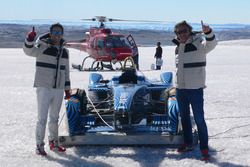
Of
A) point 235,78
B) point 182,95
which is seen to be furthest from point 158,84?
point 235,78

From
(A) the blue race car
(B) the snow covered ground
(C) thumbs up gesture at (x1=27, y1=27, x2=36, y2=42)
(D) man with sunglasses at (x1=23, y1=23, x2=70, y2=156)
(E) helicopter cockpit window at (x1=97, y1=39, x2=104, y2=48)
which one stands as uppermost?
(E) helicopter cockpit window at (x1=97, y1=39, x2=104, y2=48)

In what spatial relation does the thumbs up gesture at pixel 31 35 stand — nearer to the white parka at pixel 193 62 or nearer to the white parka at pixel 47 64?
the white parka at pixel 47 64

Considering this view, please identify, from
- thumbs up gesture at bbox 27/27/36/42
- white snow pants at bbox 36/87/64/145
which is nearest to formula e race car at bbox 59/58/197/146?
white snow pants at bbox 36/87/64/145

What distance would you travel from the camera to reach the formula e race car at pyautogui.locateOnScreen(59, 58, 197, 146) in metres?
7.23

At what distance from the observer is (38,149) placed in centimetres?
686

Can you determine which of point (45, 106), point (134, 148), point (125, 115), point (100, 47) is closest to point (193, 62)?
point (125, 115)

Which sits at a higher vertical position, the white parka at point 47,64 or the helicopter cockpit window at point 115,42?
the helicopter cockpit window at point 115,42

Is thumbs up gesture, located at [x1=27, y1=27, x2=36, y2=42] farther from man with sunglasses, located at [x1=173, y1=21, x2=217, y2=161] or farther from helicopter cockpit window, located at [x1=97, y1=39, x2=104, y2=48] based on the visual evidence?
helicopter cockpit window, located at [x1=97, y1=39, x2=104, y2=48]

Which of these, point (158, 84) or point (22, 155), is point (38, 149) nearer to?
point (22, 155)

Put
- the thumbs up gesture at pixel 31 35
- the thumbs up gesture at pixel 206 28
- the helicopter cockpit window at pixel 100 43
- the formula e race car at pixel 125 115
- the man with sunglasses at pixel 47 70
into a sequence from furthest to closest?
1. the helicopter cockpit window at pixel 100 43
2. the formula e race car at pixel 125 115
3. the man with sunglasses at pixel 47 70
4. the thumbs up gesture at pixel 31 35
5. the thumbs up gesture at pixel 206 28

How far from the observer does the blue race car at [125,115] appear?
23.7 feet

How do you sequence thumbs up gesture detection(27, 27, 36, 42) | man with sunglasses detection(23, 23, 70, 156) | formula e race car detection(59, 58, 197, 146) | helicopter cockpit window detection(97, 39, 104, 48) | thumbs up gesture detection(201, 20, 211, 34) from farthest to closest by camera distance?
helicopter cockpit window detection(97, 39, 104, 48) → formula e race car detection(59, 58, 197, 146) → man with sunglasses detection(23, 23, 70, 156) → thumbs up gesture detection(27, 27, 36, 42) → thumbs up gesture detection(201, 20, 211, 34)

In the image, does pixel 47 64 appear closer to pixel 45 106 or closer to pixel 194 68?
pixel 45 106

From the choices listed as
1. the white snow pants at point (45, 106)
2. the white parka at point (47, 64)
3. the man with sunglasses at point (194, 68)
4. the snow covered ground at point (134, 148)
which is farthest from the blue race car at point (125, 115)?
→ the white parka at point (47, 64)
